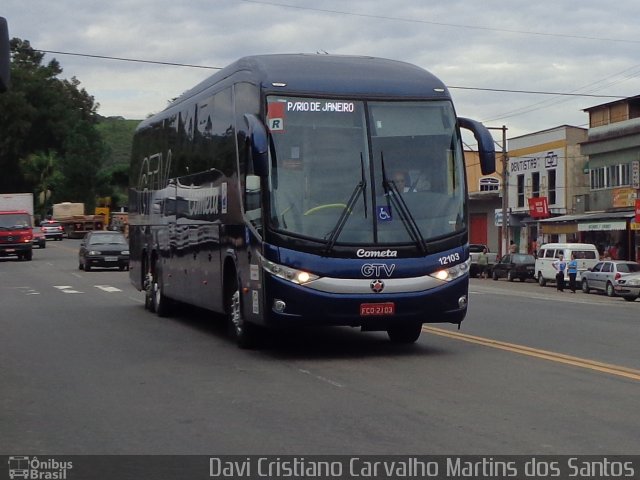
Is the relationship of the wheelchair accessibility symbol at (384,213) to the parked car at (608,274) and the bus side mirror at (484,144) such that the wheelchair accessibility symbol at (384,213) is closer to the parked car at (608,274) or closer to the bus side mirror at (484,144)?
the bus side mirror at (484,144)

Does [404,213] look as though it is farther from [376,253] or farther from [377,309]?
[377,309]

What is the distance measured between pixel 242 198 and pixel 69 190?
101 m

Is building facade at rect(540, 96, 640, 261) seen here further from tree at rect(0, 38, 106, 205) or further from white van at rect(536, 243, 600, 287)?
tree at rect(0, 38, 106, 205)

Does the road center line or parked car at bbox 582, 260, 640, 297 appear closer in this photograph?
the road center line

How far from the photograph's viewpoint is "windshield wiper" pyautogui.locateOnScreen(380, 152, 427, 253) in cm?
1300

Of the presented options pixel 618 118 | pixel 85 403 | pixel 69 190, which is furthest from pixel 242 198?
pixel 69 190

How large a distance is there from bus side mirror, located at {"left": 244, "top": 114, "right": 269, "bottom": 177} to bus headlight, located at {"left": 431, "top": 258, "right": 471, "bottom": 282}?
7.68 feet

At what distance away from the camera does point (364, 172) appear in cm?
1307

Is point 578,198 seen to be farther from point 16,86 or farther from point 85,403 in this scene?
point 16,86

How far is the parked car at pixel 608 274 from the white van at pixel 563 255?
358cm

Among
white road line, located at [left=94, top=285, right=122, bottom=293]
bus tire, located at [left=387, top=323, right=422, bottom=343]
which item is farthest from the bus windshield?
white road line, located at [left=94, top=285, right=122, bottom=293]

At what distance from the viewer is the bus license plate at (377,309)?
12.9 meters

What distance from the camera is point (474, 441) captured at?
27.0 ft

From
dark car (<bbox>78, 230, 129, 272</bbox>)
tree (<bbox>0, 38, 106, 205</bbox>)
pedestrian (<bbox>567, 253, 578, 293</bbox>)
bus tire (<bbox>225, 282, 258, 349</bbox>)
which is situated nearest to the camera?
bus tire (<bbox>225, 282, 258, 349</bbox>)
